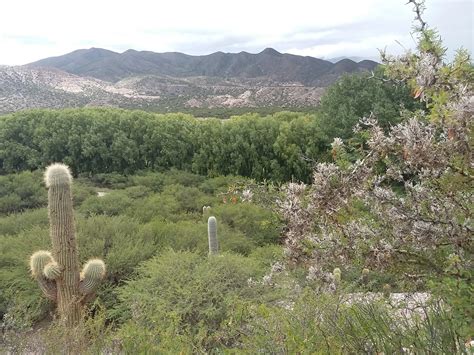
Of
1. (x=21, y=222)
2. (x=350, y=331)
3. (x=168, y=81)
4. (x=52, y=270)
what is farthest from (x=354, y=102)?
(x=168, y=81)

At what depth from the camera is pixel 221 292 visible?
917 cm

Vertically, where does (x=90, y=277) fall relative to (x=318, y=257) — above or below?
below

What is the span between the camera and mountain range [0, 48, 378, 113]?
9312 cm

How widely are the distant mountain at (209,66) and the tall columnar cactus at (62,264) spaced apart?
407ft

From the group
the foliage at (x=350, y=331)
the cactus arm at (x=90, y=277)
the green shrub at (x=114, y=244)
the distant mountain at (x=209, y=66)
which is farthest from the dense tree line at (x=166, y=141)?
the distant mountain at (x=209, y=66)

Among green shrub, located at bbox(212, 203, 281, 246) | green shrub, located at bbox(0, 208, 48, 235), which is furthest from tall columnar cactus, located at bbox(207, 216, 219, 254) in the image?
green shrub, located at bbox(0, 208, 48, 235)

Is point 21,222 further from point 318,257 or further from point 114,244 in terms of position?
point 318,257

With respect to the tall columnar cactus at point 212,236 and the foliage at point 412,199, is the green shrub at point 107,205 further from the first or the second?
the foliage at point 412,199

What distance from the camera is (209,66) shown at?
183m

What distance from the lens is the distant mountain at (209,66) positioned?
144 m

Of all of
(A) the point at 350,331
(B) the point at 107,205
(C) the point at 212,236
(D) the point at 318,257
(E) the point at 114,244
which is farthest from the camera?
(B) the point at 107,205

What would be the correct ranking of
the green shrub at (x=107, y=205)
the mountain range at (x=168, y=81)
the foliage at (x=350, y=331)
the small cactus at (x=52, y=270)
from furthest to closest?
the mountain range at (x=168, y=81), the green shrub at (x=107, y=205), the small cactus at (x=52, y=270), the foliage at (x=350, y=331)

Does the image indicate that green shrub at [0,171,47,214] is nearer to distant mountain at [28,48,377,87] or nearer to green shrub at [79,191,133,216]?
green shrub at [79,191,133,216]

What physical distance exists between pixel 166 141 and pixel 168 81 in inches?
3782
